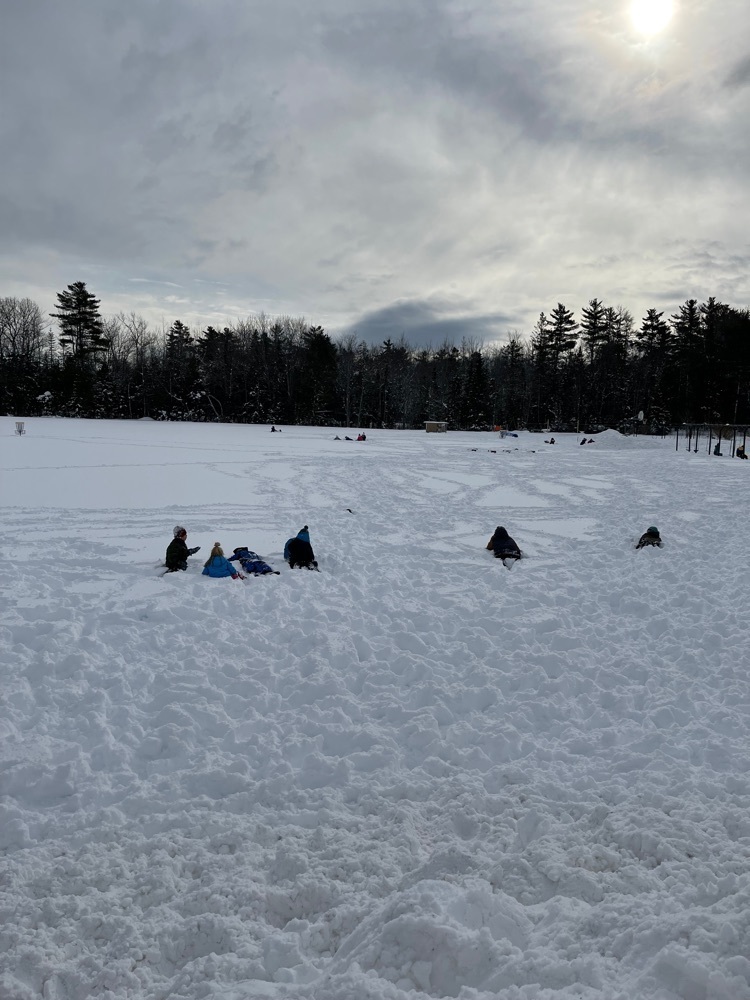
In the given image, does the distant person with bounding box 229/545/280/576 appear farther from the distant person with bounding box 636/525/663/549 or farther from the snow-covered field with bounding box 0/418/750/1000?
the distant person with bounding box 636/525/663/549

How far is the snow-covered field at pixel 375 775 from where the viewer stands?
2.84 m

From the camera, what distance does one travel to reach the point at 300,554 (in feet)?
29.8

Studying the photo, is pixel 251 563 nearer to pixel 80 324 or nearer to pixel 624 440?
pixel 624 440

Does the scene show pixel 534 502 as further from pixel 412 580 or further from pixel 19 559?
pixel 19 559

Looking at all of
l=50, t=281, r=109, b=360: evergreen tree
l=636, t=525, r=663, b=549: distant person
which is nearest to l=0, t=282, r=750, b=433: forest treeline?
l=50, t=281, r=109, b=360: evergreen tree

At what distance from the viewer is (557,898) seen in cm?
317

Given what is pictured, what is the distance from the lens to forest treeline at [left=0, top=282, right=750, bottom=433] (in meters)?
51.4

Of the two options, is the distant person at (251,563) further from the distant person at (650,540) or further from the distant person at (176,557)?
the distant person at (650,540)

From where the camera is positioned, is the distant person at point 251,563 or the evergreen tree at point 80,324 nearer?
the distant person at point 251,563

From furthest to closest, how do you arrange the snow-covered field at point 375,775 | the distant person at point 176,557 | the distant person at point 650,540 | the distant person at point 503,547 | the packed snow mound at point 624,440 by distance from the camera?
1. the packed snow mound at point 624,440
2. the distant person at point 650,540
3. the distant person at point 503,547
4. the distant person at point 176,557
5. the snow-covered field at point 375,775

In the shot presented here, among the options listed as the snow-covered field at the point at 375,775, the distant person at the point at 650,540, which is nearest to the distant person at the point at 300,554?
the snow-covered field at the point at 375,775

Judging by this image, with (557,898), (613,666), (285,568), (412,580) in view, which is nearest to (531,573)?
(412,580)

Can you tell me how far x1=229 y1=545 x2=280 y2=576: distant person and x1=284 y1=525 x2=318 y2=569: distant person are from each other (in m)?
0.37

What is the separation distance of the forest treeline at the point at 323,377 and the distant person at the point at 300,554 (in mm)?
46162
